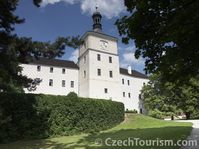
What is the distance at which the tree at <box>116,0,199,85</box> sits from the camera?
226 inches

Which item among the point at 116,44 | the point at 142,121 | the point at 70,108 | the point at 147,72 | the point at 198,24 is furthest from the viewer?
the point at 116,44

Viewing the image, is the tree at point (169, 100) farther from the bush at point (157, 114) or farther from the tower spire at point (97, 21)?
the tower spire at point (97, 21)

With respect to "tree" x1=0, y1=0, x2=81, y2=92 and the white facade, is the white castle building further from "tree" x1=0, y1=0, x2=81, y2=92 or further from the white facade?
"tree" x1=0, y1=0, x2=81, y2=92

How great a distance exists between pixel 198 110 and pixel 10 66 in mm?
41677

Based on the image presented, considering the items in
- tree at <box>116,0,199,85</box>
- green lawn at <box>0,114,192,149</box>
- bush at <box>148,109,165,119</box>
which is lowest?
green lawn at <box>0,114,192,149</box>

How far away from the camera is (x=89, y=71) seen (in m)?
50.0

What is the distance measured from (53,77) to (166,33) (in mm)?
48014

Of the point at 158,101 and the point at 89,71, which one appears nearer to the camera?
the point at 89,71

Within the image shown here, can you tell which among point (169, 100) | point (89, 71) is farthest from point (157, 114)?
point (89, 71)

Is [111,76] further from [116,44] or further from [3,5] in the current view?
A: [3,5]

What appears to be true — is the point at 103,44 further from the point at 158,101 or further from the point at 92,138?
the point at 92,138

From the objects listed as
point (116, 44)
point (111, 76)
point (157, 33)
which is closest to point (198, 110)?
point (111, 76)

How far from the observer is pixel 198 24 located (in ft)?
18.0

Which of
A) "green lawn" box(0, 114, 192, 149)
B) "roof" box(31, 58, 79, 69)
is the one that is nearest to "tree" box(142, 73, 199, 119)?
"roof" box(31, 58, 79, 69)
